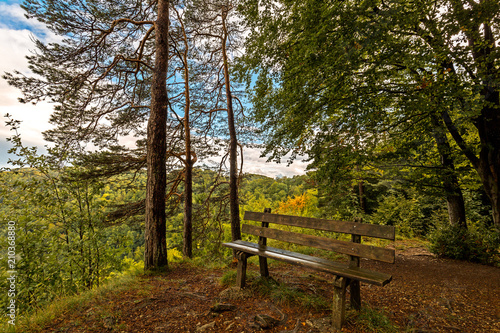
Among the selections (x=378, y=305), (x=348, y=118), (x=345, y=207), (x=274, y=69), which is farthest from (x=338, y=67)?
(x=345, y=207)

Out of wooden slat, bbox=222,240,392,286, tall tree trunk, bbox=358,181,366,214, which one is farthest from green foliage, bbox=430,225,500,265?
tall tree trunk, bbox=358,181,366,214

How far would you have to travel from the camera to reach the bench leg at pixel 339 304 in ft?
7.59

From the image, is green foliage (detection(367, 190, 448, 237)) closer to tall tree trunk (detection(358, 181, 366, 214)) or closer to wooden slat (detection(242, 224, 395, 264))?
tall tree trunk (detection(358, 181, 366, 214))

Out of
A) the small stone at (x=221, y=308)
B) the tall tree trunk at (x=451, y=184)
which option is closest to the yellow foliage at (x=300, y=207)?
the tall tree trunk at (x=451, y=184)

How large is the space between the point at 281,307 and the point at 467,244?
694cm

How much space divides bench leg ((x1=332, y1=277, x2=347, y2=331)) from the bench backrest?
14.6 inches

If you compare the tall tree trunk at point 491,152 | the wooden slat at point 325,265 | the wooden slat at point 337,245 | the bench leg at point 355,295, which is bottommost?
the bench leg at point 355,295

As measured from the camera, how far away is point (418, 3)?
4270mm

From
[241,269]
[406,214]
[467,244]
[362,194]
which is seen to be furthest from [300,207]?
[241,269]

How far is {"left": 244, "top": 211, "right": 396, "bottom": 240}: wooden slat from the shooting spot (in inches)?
97.0

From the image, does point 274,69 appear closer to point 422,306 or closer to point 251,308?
point 251,308

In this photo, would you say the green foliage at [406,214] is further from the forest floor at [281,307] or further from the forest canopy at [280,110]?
the forest floor at [281,307]

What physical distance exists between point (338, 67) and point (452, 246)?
6.65 meters

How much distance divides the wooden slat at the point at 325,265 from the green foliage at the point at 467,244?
20.3ft
